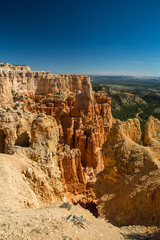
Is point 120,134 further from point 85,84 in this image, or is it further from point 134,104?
point 134,104

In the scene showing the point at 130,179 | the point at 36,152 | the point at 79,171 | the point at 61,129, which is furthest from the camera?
the point at 61,129

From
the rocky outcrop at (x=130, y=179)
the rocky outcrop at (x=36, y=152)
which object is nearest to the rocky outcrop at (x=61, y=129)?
the rocky outcrop at (x=36, y=152)

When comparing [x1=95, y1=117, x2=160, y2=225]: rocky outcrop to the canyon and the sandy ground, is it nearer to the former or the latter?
the canyon

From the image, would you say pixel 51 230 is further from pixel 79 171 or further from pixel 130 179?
pixel 79 171

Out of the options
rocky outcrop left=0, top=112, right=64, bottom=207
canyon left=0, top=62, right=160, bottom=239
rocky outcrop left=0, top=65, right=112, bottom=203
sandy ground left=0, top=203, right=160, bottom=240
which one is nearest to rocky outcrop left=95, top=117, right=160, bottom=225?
canyon left=0, top=62, right=160, bottom=239

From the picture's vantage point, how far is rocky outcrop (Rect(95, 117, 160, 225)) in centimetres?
595

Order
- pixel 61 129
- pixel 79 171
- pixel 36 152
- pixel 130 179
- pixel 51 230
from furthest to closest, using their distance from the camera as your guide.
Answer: pixel 61 129
pixel 79 171
pixel 36 152
pixel 130 179
pixel 51 230

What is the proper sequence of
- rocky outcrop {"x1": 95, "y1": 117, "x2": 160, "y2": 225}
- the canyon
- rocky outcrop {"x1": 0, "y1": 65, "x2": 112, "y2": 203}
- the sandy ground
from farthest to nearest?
rocky outcrop {"x1": 0, "y1": 65, "x2": 112, "y2": 203} → rocky outcrop {"x1": 95, "y1": 117, "x2": 160, "y2": 225} → the canyon → the sandy ground

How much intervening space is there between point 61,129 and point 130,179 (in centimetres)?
1587

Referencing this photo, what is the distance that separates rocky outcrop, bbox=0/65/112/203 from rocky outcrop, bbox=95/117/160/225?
2.99 metres

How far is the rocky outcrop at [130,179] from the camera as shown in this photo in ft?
19.5

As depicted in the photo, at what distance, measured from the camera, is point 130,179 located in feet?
24.4

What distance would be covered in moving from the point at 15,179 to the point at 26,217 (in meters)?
1.83

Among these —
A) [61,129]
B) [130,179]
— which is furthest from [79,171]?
[61,129]
